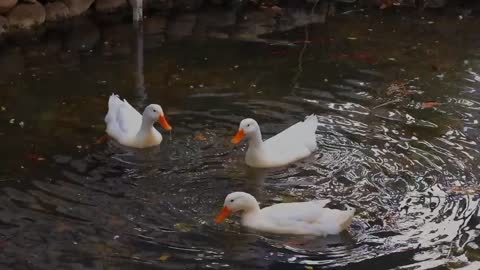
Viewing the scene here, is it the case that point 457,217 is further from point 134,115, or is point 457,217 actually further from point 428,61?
point 428,61

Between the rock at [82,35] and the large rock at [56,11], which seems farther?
the large rock at [56,11]

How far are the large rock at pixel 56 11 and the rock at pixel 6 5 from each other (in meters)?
0.66

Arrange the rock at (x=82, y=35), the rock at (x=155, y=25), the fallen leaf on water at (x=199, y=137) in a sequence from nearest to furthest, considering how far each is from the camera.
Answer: the fallen leaf on water at (x=199, y=137) → the rock at (x=82, y=35) → the rock at (x=155, y=25)

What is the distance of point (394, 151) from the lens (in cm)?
759

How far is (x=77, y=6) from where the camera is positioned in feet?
41.7

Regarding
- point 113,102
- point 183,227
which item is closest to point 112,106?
point 113,102

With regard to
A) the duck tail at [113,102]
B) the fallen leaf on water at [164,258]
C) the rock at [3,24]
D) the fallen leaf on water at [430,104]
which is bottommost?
the fallen leaf on water at [164,258]

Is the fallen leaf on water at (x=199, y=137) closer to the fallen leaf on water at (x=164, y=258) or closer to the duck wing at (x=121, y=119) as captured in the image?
the duck wing at (x=121, y=119)

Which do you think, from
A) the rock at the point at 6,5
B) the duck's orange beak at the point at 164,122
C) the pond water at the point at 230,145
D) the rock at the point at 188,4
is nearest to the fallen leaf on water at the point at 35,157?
the pond water at the point at 230,145

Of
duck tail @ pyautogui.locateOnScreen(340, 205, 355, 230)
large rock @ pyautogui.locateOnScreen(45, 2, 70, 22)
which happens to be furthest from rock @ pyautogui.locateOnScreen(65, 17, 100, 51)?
duck tail @ pyautogui.locateOnScreen(340, 205, 355, 230)

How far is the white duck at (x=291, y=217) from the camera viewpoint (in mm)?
5957

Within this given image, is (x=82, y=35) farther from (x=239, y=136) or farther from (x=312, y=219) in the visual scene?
(x=312, y=219)

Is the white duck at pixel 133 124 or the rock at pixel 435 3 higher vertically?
the rock at pixel 435 3

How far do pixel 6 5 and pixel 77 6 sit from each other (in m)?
1.37
